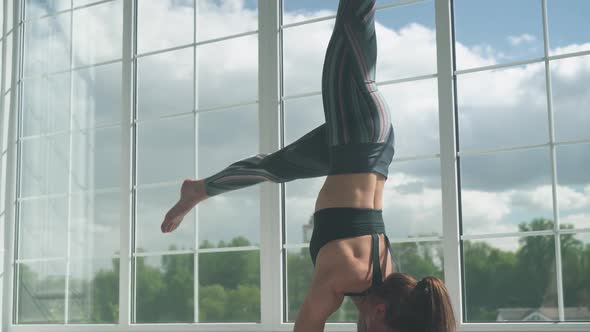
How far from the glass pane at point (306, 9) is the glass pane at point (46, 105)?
166 cm

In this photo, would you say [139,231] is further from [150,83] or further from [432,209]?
[432,209]

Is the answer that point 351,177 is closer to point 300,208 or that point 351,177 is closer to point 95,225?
point 300,208

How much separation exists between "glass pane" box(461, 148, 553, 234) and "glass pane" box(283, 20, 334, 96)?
0.97 m

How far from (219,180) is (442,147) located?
3.55 feet

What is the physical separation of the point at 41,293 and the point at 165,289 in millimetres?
1040

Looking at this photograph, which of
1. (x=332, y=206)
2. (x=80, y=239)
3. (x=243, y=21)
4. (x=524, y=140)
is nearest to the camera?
(x=332, y=206)

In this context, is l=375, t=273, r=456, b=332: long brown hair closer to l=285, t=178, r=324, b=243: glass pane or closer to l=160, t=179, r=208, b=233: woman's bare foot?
l=160, t=179, r=208, b=233: woman's bare foot

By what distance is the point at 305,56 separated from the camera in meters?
4.16

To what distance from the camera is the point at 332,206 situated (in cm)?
269

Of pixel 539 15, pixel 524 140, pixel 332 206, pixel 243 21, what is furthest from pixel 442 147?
pixel 243 21

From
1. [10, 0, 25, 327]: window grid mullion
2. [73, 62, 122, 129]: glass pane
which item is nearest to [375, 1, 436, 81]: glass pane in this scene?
[73, 62, 122, 129]: glass pane

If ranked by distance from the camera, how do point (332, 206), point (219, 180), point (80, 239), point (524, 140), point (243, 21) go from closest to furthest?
point (332, 206)
point (219, 180)
point (524, 140)
point (243, 21)
point (80, 239)

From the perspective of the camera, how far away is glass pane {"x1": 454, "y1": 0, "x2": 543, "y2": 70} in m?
3.61

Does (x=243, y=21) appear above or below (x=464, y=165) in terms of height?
above
